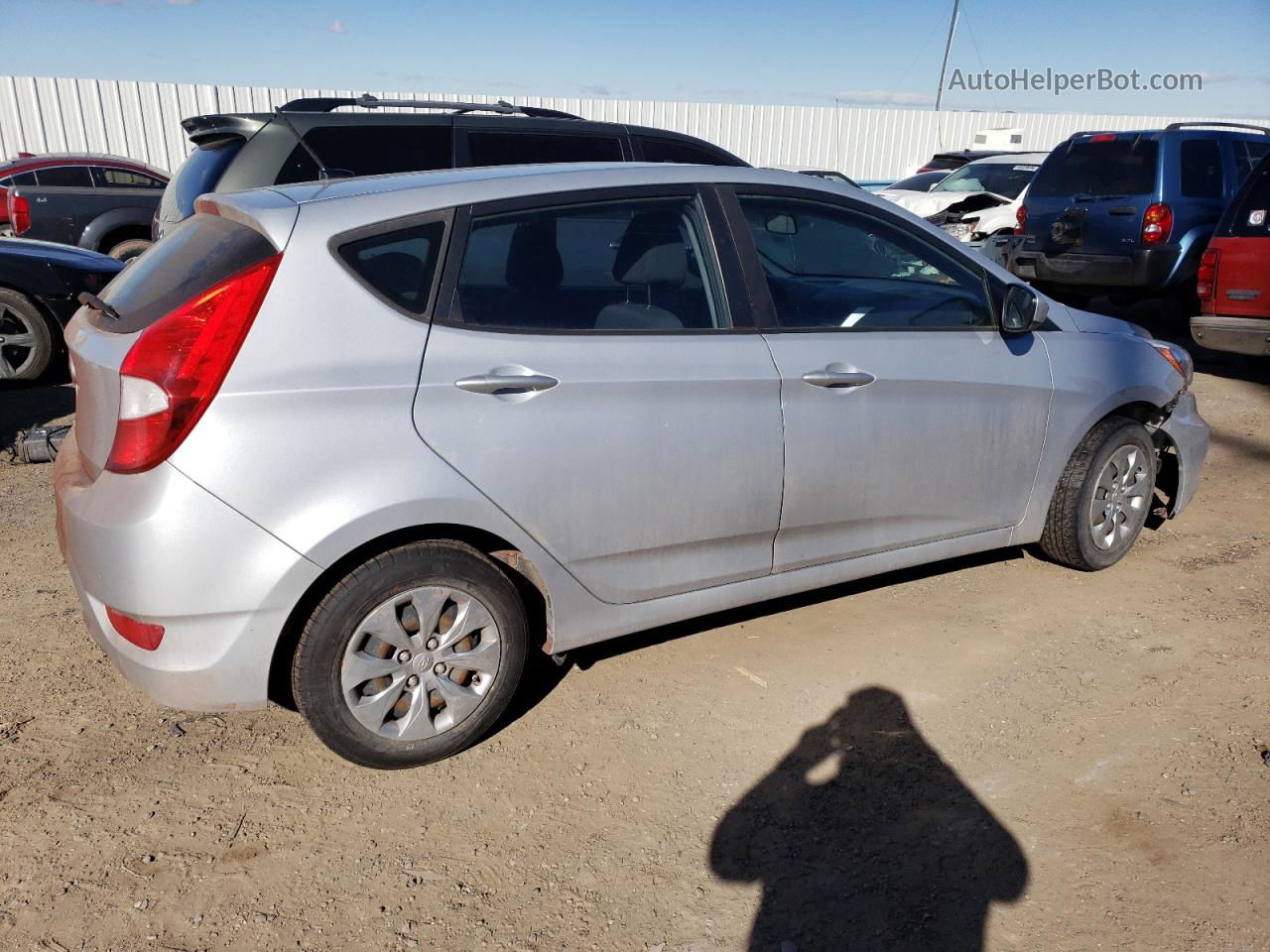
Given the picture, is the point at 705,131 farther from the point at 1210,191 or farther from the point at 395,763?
the point at 395,763

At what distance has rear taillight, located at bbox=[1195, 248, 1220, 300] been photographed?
7488 millimetres

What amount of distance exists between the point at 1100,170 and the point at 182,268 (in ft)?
30.3

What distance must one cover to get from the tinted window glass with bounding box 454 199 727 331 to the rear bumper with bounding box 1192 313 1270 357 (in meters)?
5.63

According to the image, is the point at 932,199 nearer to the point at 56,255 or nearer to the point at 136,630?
the point at 56,255

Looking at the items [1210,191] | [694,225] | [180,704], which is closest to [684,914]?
[180,704]

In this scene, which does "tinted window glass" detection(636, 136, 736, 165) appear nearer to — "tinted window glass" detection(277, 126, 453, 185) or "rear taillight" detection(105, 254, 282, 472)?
"tinted window glass" detection(277, 126, 453, 185)

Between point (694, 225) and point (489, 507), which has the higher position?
point (694, 225)

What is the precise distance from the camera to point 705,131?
2275 centimetres

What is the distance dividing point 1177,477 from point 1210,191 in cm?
621

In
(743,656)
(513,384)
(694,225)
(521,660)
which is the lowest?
(743,656)

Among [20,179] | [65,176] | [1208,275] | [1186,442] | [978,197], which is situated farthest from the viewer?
[978,197]

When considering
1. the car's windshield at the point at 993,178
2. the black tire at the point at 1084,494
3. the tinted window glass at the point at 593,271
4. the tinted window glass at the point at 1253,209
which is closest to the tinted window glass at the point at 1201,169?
the tinted window glass at the point at 1253,209

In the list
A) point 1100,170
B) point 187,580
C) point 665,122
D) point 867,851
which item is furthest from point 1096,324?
point 665,122

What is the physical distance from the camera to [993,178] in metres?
13.8
